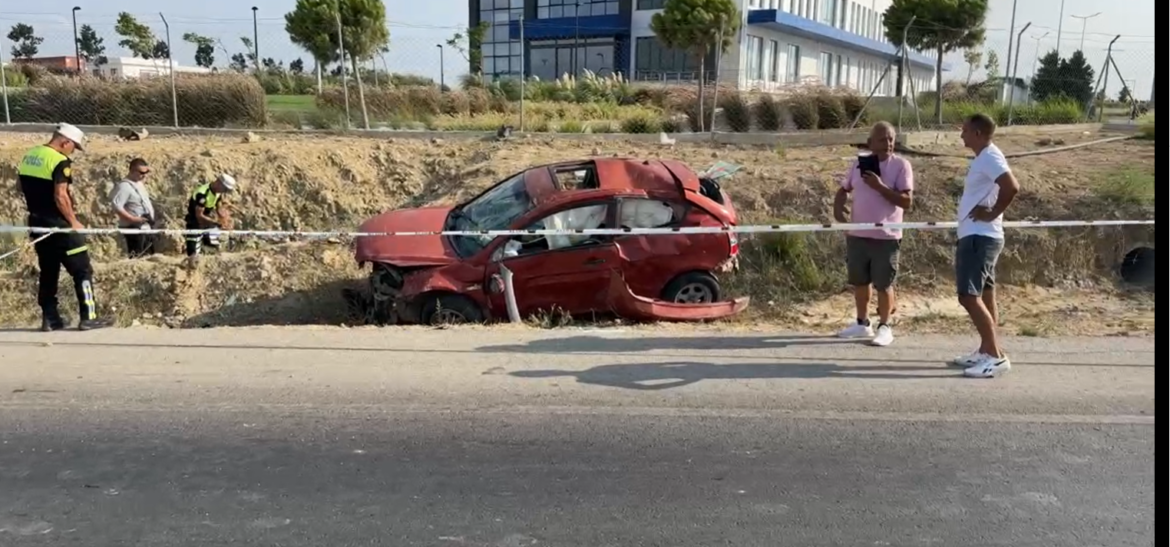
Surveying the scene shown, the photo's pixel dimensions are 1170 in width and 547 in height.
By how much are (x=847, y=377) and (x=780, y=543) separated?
8.30 ft

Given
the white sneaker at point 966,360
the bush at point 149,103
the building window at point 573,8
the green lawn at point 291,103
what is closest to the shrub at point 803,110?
the green lawn at point 291,103

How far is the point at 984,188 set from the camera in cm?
→ 564

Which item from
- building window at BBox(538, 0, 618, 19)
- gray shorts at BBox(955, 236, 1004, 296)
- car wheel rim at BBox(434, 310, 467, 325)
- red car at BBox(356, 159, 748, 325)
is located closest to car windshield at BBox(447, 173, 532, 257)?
red car at BBox(356, 159, 748, 325)

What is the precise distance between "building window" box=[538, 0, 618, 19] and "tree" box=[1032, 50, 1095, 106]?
24742 millimetres

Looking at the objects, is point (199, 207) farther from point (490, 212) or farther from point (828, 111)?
point (828, 111)

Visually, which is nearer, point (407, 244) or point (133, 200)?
point (407, 244)

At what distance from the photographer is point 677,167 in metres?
9.19

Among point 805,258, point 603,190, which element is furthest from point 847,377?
point 805,258

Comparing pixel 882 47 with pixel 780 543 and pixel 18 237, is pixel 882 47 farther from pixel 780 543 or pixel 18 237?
pixel 780 543

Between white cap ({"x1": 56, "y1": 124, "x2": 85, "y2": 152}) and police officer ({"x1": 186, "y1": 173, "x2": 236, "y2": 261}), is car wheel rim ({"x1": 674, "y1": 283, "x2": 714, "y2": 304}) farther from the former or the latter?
police officer ({"x1": 186, "y1": 173, "x2": 236, "y2": 261})

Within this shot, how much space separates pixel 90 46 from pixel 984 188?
31.3m

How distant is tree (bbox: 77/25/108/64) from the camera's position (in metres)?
25.3

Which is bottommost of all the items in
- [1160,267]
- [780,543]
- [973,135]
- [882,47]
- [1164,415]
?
[780,543]

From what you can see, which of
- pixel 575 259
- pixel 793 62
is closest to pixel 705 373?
pixel 575 259
